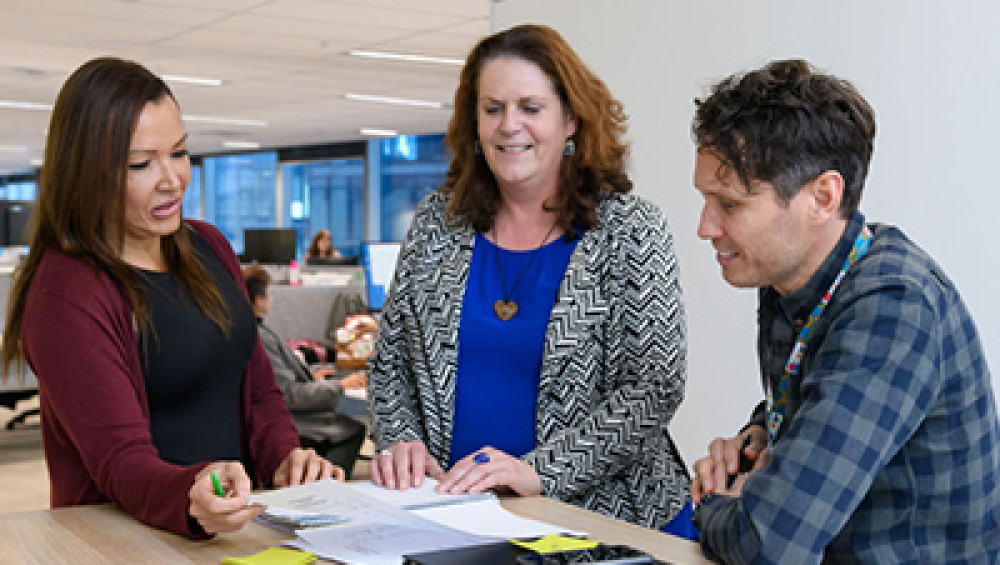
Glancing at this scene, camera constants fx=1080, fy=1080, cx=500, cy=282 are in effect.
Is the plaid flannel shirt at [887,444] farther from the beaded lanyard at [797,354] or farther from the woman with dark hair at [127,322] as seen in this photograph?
the woman with dark hair at [127,322]

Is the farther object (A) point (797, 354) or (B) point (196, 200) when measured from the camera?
(B) point (196, 200)

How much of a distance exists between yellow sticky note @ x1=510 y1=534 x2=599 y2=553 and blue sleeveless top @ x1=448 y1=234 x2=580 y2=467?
0.42 metres

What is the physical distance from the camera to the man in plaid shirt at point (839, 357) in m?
1.05

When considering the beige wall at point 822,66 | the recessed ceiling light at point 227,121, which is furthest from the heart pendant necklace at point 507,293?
the recessed ceiling light at point 227,121

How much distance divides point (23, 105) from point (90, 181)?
41.9 ft

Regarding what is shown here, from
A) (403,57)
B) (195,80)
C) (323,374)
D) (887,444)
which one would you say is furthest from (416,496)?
(195,80)

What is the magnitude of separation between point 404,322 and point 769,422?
75cm

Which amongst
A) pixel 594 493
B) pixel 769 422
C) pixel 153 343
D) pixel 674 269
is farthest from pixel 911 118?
pixel 153 343

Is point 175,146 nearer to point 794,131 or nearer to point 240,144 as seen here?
point 794,131

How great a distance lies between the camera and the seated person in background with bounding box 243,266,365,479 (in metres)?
4.29

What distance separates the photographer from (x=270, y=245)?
37.0 ft

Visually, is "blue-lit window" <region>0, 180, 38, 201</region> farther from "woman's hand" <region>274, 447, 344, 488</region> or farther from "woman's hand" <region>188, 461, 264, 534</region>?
"woman's hand" <region>188, 461, 264, 534</region>

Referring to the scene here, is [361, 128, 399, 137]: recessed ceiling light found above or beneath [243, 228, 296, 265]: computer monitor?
above

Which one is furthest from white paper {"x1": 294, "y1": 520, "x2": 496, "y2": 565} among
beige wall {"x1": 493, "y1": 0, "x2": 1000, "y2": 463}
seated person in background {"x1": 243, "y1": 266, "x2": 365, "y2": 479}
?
seated person in background {"x1": 243, "y1": 266, "x2": 365, "y2": 479}
